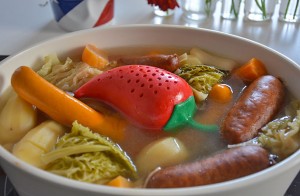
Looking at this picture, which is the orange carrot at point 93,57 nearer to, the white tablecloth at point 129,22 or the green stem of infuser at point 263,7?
the white tablecloth at point 129,22

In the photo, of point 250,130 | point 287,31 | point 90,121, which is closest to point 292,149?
point 250,130

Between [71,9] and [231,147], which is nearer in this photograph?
[231,147]

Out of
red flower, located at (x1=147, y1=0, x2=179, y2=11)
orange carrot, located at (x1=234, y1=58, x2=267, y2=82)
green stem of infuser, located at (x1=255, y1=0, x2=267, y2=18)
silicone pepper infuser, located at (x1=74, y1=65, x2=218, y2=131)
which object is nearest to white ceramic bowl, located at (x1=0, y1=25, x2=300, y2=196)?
orange carrot, located at (x1=234, y1=58, x2=267, y2=82)

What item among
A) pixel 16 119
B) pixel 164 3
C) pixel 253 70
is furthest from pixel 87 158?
pixel 164 3

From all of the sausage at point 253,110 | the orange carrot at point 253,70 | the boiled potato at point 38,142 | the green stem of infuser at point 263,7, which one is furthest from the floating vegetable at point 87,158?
the green stem of infuser at point 263,7

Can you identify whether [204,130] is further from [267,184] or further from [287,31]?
[287,31]

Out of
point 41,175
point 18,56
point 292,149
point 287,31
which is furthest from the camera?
point 287,31

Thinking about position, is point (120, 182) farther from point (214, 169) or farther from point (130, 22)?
point (130, 22)
